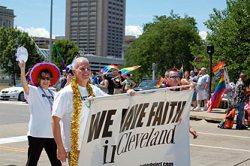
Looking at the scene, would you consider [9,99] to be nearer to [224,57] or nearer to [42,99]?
[224,57]

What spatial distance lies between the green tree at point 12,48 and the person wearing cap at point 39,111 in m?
67.7

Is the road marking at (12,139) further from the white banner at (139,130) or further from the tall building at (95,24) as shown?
the tall building at (95,24)

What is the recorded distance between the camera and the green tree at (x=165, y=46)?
70.2 metres

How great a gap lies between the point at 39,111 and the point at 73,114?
117cm

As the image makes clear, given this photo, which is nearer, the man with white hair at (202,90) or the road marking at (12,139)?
the road marking at (12,139)

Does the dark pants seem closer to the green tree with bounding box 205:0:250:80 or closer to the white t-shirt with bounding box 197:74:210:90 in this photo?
the white t-shirt with bounding box 197:74:210:90

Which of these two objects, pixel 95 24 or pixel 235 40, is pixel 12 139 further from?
pixel 95 24

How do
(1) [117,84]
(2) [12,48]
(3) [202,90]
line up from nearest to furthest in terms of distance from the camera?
(3) [202,90], (1) [117,84], (2) [12,48]

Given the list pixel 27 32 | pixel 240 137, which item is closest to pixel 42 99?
pixel 240 137

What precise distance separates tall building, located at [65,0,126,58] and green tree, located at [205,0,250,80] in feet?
363

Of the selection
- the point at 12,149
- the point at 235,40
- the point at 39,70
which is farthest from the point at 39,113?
the point at 235,40

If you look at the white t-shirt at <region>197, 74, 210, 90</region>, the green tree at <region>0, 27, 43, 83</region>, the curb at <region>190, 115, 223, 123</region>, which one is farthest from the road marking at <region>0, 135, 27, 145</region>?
the green tree at <region>0, 27, 43, 83</region>

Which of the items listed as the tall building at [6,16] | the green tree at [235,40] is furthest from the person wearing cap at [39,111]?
the tall building at [6,16]

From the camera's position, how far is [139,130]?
5039 mm
